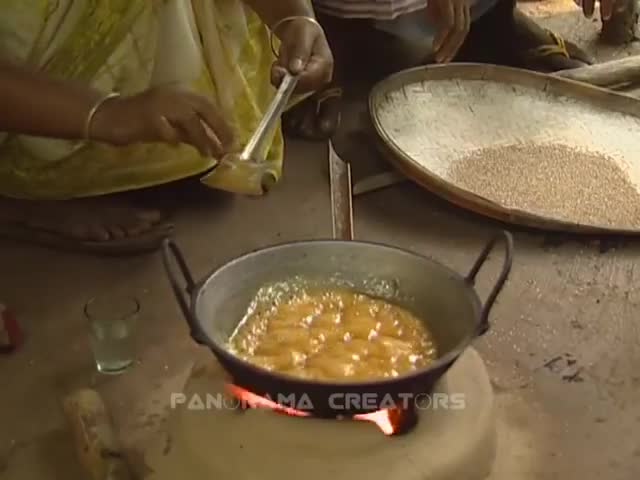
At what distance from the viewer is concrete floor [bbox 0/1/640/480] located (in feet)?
4.80

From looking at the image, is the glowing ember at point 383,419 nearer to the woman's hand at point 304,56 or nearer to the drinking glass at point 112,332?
the drinking glass at point 112,332

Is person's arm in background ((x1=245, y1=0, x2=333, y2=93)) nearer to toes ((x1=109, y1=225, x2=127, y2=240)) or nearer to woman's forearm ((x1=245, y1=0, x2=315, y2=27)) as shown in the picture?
woman's forearm ((x1=245, y1=0, x2=315, y2=27))

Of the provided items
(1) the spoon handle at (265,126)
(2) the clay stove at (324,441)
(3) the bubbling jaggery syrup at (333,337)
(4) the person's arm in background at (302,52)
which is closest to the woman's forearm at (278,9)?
(4) the person's arm in background at (302,52)

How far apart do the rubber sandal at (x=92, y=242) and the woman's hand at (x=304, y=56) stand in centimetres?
40

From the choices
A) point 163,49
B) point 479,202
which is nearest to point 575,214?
point 479,202

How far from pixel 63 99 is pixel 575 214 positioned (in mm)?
1012

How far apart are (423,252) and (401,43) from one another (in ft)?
3.23

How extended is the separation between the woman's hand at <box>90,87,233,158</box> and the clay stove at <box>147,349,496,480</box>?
0.37 m

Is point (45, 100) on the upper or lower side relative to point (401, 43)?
upper

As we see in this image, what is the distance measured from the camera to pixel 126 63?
1.83 meters

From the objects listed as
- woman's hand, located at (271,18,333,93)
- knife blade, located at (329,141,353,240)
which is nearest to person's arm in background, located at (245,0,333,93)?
woman's hand, located at (271,18,333,93)

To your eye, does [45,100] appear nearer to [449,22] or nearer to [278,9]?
[278,9]

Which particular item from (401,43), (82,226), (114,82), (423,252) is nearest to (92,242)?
(82,226)

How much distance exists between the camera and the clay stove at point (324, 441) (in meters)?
1.21
